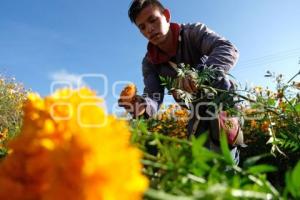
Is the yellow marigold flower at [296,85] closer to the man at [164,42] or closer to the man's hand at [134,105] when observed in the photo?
the man's hand at [134,105]

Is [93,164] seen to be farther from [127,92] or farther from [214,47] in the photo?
[214,47]

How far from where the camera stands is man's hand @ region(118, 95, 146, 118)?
2.24 metres

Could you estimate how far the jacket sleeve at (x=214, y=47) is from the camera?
2623 millimetres

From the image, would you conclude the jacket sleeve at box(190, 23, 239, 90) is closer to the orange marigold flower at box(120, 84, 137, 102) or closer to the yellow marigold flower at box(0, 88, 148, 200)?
the orange marigold flower at box(120, 84, 137, 102)

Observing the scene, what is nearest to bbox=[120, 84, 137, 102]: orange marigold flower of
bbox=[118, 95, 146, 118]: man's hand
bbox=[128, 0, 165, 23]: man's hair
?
bbox=[118, 95, 146, 118]: man's hand

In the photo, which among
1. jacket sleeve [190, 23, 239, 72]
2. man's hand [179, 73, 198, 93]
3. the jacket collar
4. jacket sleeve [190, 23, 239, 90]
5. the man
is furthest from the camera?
the jacket collar

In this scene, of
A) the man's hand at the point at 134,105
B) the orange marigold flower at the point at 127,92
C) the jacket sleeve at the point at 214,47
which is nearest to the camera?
the orange marigold flower at the point at 127,92

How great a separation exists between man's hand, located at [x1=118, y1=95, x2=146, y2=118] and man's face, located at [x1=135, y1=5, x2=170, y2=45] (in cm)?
75

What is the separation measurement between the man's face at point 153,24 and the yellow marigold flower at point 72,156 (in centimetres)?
266

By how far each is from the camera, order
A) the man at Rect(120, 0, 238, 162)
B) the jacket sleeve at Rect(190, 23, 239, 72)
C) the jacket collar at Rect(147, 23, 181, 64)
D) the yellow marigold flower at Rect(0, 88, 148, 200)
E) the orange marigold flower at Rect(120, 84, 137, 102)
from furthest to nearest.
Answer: the jacket collar at Rect(147, 23, 181, 64) < the man at Rect(120, 0, 238, 162) < the jacket sleeve at Rect(190, 23, 239, 72) < the orange marigold flower at Rect(120, 84, 137, 102) < the yellow marigold flower at Rect(0, 88, 148, 200)

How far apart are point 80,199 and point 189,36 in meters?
2.99

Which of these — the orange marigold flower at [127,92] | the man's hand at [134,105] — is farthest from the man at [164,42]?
the orange marigold flower at [127,92]

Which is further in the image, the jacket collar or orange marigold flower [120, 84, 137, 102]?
the jacket collar

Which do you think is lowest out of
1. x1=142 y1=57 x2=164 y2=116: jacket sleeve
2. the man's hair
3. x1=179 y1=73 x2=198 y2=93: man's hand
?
x1=179 y1=73 x2=198 y2=93: man's hand
